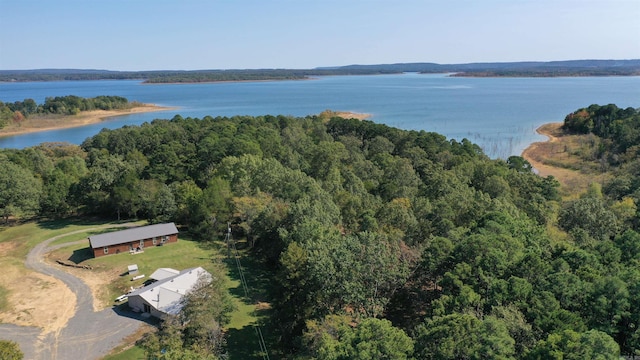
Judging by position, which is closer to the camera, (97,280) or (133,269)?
(97,280)

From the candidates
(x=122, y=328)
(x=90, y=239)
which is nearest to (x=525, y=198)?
(x=122, y=328)

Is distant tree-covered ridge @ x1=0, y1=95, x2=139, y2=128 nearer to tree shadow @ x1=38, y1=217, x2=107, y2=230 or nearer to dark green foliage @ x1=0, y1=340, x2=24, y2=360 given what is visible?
tree shadow @ x1=38, y1=217, x2=107, y2=230

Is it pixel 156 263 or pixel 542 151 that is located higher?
pixel 542 151

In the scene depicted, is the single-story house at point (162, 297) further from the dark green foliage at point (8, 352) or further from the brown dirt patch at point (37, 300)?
the dark green foliage at point (8, 352)

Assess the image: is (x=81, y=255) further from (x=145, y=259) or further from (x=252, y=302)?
(x=252, y=302)

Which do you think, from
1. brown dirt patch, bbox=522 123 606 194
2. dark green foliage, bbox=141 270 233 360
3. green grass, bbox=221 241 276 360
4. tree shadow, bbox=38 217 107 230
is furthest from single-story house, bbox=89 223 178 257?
brown dirt patch, bbox=522 123 606 194

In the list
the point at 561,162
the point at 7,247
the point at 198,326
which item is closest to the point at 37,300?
the point at 7,247

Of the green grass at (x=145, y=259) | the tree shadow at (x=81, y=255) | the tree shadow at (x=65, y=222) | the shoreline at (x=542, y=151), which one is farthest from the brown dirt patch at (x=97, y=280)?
the shoreline at (x=542, y=151)
